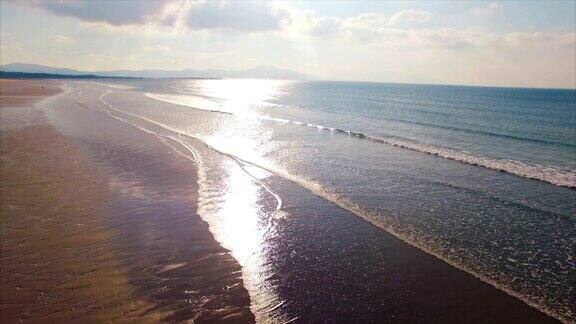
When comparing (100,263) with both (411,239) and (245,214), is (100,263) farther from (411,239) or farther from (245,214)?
(411,239)

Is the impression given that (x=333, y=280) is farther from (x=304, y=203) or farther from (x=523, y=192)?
(x=523, y=192)

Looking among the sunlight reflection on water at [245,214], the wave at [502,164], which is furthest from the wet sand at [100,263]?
the wave at [502,164]

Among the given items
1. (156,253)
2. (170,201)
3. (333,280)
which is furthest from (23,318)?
(170,201)

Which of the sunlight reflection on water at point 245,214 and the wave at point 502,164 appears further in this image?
the wave at point 502,164

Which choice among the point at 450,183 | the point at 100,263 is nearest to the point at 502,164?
the point at 450,183

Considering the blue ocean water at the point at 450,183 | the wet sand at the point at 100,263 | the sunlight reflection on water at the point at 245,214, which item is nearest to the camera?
the wet sand at the point at 100,263

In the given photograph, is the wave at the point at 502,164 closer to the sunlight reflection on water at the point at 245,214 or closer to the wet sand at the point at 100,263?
the sunlight reflection on water at the point at 245,214

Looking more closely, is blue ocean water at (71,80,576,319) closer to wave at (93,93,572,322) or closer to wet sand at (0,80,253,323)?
wave at (93,93,572,322)
